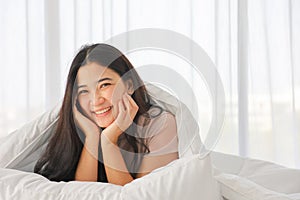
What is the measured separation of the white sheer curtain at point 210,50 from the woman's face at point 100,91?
1.40 metres

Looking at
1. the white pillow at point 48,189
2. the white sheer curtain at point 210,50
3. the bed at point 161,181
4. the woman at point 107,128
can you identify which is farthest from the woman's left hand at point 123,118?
the white sheer curtain at point 210,50

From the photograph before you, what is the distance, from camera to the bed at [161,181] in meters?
0.93

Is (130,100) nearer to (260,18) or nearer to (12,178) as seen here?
(12,178)

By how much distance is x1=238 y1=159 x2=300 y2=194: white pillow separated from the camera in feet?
4.32

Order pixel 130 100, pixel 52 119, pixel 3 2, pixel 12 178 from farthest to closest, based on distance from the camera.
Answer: pixel 3 2
pixel 52 119
pixel 130 100
pixel 12 178

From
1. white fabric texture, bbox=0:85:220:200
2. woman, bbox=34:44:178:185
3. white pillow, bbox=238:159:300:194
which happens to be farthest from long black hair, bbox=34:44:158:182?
white pillow, bbox=238:159:300:194

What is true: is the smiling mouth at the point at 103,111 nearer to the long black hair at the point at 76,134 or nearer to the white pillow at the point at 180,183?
the long black hair at the point at 76,134

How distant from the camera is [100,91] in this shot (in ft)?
3.76

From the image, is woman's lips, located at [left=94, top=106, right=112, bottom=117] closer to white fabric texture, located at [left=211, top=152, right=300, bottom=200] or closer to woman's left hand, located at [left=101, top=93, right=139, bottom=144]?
woman's left hand, located at [left=101, top=93, right=139, bottom=144]

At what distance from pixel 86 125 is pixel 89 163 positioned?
0.10 meters

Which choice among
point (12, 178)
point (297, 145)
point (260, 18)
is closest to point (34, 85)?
point (260, 18)

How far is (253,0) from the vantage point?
274 centimetres

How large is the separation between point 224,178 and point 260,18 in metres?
1.85

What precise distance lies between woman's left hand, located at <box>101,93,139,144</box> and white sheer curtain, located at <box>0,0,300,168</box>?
143cm
